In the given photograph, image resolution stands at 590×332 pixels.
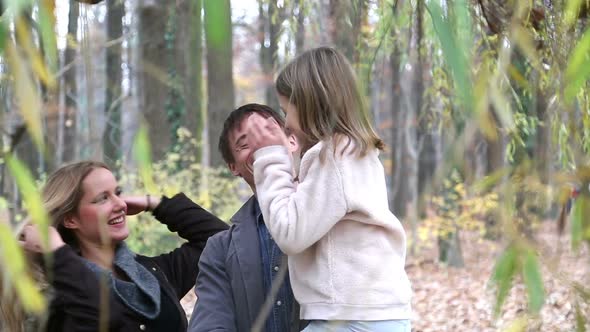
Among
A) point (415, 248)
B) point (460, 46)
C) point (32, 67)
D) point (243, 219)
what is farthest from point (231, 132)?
point (415, 248)

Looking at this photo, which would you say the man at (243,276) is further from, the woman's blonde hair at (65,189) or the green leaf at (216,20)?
the green leaf at (216,20)

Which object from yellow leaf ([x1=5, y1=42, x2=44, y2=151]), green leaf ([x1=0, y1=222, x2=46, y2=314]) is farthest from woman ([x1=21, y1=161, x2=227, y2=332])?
yellow leaf ([x1=5, y1=42, x2=44, y2=151])

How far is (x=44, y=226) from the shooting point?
1472 mm

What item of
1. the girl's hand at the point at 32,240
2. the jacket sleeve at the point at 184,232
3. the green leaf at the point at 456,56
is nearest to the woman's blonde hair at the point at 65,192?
the girl's hand at the point at 32,240

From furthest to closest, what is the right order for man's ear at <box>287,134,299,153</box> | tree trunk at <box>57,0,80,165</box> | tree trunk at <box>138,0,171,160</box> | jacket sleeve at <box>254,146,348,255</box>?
1. tree trunk at <box>138,0,171,160</box>
2. tree trunk at <box>57,0,80,165</box>
3. man's ear at <box>287,134,299,153</box>
4. jacket sleeve at <box>254,146,348,255</box>

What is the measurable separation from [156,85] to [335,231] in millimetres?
9769

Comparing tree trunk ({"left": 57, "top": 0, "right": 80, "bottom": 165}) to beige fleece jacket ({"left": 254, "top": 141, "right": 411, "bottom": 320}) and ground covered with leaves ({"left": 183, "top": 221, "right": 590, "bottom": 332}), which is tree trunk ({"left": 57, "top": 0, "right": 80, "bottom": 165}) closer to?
beige fleece jacket ({"left": 254, "top": 141, "right": 411, "bottom": 320})

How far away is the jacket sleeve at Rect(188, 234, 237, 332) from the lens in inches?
99.8

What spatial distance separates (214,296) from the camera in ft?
8.48

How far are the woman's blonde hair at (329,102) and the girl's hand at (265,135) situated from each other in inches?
4.0

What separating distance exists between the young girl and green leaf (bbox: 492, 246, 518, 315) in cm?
57

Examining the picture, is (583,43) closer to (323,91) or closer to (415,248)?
(323,91)

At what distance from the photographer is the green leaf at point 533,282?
160 cm

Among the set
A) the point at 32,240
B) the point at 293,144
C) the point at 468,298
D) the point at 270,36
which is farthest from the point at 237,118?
the point at 270,36
